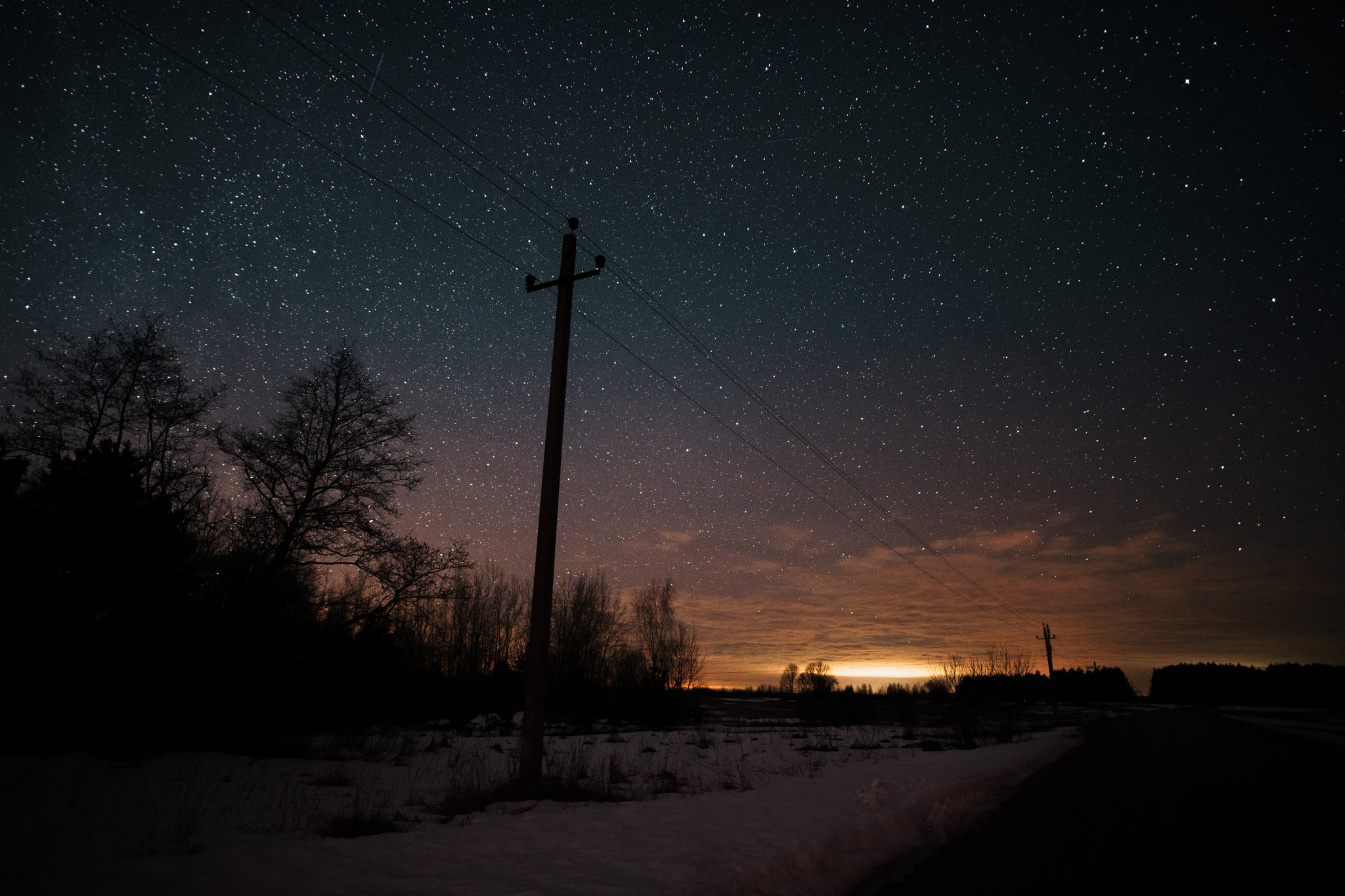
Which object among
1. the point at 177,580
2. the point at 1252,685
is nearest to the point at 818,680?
the point at 177,580

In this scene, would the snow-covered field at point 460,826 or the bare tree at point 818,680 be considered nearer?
the snow-covered field at point 460,826

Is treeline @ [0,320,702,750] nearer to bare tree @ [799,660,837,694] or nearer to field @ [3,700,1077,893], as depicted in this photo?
field @ [3,700,1077,893]

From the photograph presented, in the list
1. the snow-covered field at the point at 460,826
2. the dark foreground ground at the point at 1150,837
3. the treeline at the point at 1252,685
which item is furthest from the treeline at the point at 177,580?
the treeline at the point at 1252,685

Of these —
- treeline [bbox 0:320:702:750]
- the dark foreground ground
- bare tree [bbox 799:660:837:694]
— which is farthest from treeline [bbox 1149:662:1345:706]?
treeline [bbox 0:320:702:750]

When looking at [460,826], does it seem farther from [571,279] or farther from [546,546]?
[571,279]

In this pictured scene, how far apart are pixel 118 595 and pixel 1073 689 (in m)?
210

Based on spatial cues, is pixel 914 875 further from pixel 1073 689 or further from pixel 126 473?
pixel 1073 689

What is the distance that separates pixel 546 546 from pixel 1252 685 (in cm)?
22118

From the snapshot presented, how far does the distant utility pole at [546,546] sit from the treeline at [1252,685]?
630ft

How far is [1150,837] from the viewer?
6793 millimetres

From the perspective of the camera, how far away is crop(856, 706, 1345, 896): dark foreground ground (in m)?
5.09

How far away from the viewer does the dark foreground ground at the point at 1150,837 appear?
16.7 ft

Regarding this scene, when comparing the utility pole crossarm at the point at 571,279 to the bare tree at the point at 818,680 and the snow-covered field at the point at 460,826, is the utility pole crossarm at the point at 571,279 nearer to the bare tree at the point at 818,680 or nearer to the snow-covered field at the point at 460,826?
the snow-covered field at the point at 460,826

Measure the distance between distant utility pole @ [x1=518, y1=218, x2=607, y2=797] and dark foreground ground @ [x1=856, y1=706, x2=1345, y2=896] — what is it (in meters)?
5.32
